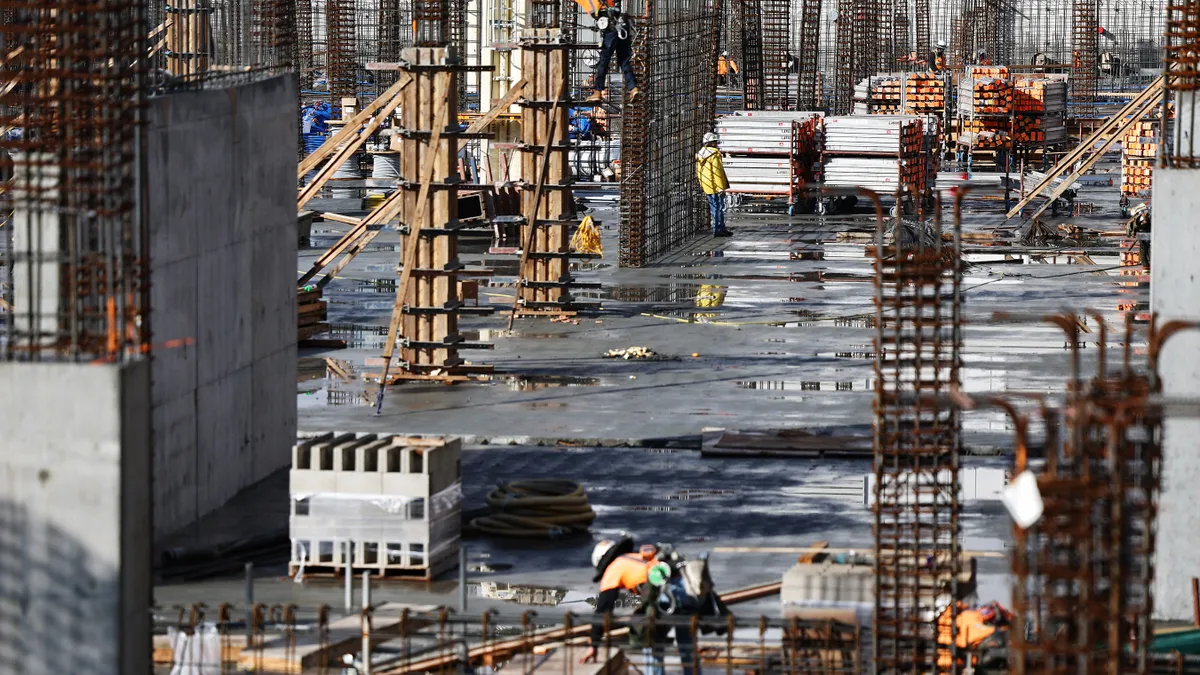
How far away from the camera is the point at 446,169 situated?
26.2 m

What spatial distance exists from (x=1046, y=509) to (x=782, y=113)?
37326 millimetres

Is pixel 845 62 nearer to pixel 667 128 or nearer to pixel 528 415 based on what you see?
pixel 667 128

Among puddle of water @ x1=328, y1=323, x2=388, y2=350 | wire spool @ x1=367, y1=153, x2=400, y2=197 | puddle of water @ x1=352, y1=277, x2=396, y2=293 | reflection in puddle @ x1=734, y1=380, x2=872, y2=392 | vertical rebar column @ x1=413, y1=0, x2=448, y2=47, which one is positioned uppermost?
vertical rebar column @ x1=413, y1=0, x2=448, y2=47

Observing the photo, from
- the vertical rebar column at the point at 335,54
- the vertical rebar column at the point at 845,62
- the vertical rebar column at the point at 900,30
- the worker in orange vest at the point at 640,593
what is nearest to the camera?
the worker in orange vest at the point at 640,593

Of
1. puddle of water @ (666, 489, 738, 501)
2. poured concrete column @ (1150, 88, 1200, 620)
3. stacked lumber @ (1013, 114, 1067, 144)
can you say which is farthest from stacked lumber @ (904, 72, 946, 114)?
poured concrete column @ (1150, 88, 1200, 620)

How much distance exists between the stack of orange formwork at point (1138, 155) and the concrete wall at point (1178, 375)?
31217mm

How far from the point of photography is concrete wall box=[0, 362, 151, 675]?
12672 mm

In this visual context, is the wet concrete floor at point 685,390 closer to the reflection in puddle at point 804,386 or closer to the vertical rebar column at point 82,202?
the reflection in puddle at point 804,386

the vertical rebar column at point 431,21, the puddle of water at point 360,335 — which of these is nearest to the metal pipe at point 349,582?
the vertical rebar column at point 431,21

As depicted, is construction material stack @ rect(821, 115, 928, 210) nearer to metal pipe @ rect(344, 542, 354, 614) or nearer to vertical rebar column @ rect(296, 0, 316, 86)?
vertical rebar column @ rect(296, 0, 316, 86)

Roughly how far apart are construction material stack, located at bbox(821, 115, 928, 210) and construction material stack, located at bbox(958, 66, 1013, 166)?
36.9ft

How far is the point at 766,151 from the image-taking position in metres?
46.9

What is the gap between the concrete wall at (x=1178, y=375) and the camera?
16.3 meters

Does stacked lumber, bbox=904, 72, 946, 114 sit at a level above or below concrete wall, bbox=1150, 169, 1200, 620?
above
